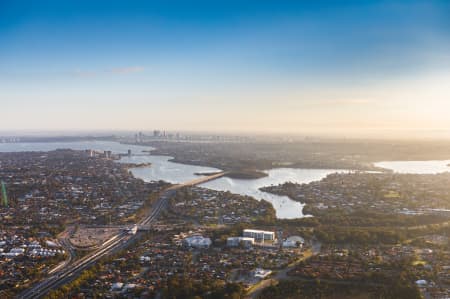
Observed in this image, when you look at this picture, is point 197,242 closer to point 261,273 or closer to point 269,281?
point 261,273

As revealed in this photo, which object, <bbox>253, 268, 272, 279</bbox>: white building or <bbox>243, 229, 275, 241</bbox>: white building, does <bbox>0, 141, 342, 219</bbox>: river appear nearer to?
<bbox>243, 229, 275, 241</bbox>: white building

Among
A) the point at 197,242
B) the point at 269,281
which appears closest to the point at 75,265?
the point at 197,242

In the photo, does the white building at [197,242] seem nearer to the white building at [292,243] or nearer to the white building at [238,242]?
the white building at [238,242]

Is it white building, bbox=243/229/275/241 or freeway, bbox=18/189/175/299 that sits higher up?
white building, bbox=243/229/275/241

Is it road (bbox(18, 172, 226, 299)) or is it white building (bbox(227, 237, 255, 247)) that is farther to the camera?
white building (bbox(227, 237, 255, 247))

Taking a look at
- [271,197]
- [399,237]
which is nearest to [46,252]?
[399,237]

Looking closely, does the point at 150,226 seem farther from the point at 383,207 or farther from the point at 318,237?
the point at 383,207

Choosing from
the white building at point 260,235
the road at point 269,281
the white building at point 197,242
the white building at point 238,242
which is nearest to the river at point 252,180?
the white building at point 260,235

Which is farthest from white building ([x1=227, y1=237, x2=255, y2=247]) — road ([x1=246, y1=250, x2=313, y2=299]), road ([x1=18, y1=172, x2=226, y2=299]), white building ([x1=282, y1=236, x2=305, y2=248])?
road ([x1=18, y1=172, x2=226, y2=299])

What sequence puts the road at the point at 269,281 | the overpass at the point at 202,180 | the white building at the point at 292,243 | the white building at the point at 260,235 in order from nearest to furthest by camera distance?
the road at the point at 269,281
the white building at the point at 292,243
the white building at the point at 260,235
the overpass at the point at 202,180
